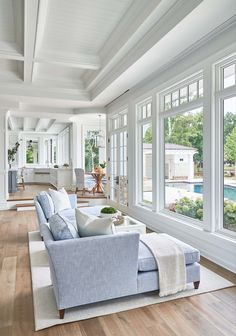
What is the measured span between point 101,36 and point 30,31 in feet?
3.65

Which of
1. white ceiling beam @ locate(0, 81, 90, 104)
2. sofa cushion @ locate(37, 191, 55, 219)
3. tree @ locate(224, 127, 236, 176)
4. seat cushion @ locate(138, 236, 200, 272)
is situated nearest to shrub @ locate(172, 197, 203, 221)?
tree @ locate(224, 127, 236, 176)

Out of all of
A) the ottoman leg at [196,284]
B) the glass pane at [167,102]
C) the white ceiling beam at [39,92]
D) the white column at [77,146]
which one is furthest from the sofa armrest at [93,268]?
the white column at [77,146]

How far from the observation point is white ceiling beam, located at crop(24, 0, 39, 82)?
301cm

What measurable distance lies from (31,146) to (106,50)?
413 inches

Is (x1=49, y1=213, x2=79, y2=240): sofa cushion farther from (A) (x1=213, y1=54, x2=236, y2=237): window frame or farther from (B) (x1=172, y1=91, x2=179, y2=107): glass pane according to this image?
(B) (x1=172, y1=91, x2=179, y2=107): glass pane

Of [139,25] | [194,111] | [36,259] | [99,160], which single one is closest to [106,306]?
[36,259]

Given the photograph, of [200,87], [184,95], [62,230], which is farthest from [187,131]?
[62,230]

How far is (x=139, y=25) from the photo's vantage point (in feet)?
11.2

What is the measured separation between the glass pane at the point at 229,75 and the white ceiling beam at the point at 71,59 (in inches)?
97.5

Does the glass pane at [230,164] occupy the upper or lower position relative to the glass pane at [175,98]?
lower

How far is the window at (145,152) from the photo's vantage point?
548 cm

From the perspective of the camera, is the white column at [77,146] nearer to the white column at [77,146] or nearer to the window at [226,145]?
the white column at [77,146]

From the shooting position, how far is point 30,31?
11.9ft

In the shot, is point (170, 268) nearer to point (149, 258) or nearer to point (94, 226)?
point (149, 258)
